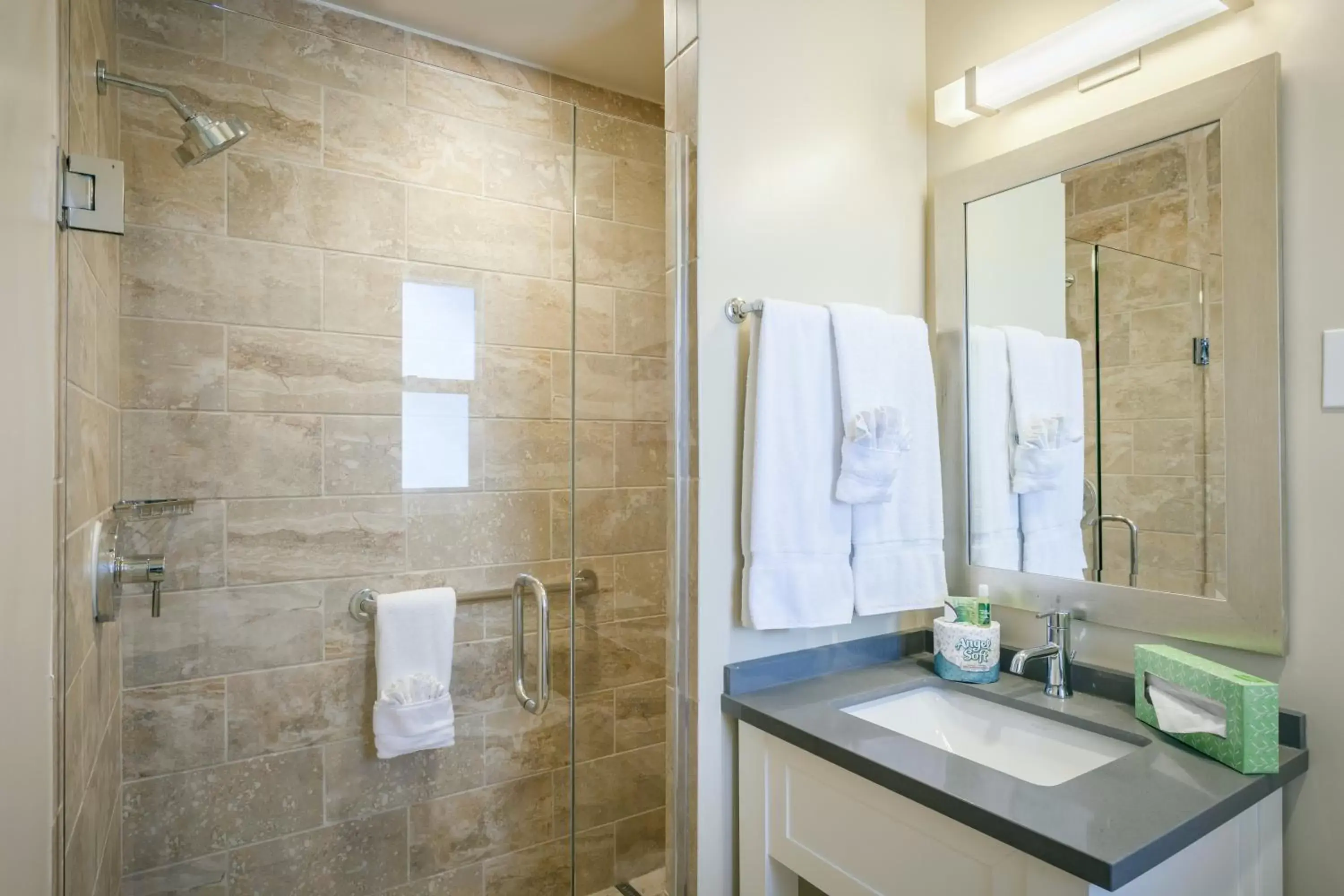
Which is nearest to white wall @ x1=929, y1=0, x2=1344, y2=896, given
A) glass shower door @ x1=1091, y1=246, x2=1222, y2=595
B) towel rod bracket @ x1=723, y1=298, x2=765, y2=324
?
glass shower door @ x1=1091, y1=246, x2=1222, y2=595

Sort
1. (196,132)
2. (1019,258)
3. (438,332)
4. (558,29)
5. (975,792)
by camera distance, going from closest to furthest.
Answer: (975,792)
(196,132)
(1019,258)
(438,332)
(558,29)

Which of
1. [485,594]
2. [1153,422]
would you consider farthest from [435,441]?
[1153,422]

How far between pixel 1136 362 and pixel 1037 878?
933mm

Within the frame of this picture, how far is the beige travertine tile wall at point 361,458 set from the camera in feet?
4.67

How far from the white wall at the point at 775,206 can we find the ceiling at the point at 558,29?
48cm

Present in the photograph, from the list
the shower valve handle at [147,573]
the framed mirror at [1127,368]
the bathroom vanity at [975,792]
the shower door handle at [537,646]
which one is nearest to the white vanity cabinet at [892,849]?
the bathroom vanity at [975,792]

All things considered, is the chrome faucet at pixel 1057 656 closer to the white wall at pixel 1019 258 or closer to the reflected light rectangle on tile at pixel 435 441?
the white wall at pixel 1019 258

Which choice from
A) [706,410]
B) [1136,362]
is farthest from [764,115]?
[1136,362]

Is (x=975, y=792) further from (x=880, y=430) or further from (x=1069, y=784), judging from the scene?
(x=880, y=430)

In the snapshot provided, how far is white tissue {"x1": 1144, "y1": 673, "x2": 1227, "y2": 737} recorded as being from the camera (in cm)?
104

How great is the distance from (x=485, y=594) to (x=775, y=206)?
42.3 inches

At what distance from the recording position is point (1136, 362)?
4.35 feet

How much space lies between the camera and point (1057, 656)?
52.8 inches

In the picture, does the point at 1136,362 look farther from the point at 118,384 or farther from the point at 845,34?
the point at 118,384
